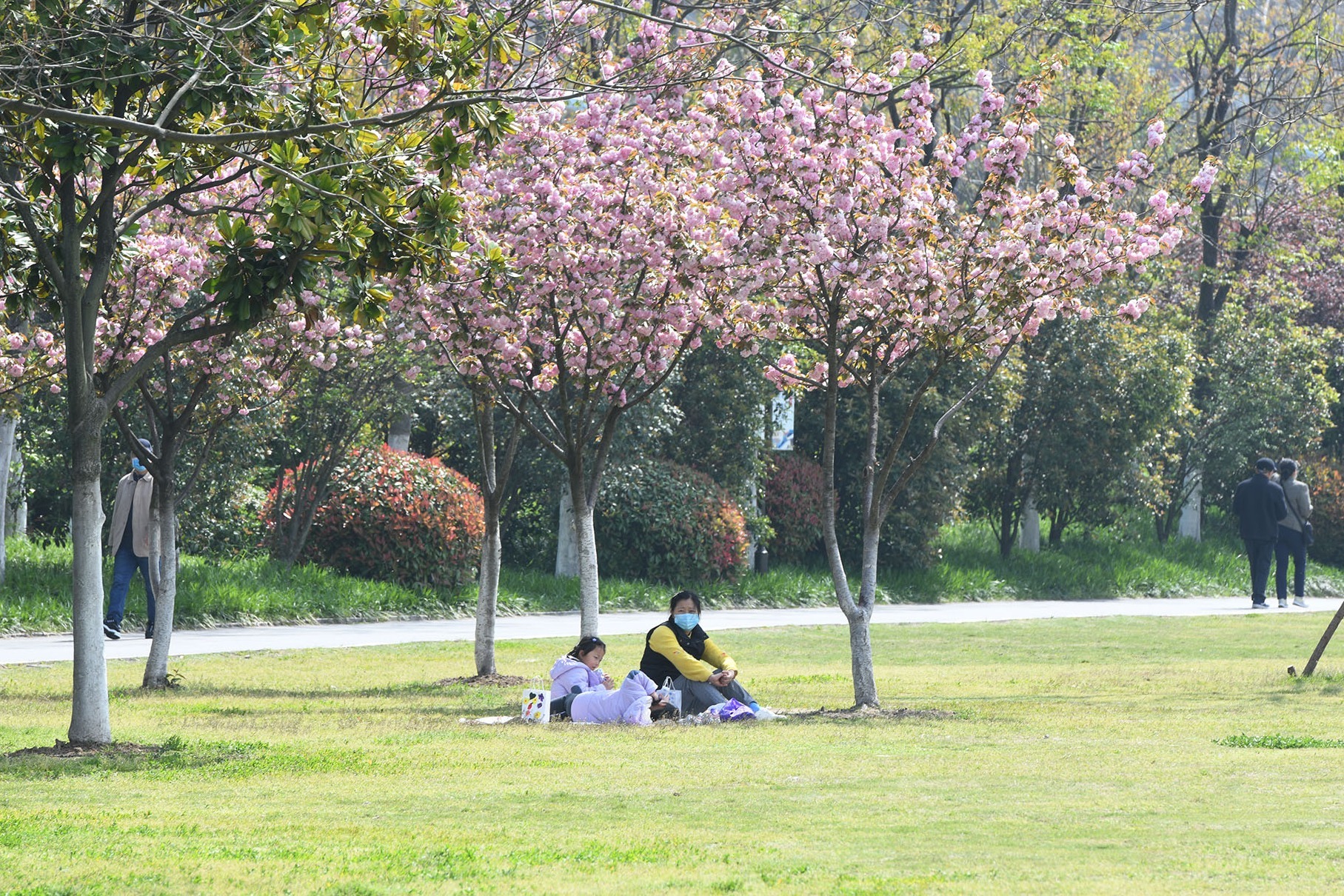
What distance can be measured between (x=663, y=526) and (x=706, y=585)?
4.19 ft

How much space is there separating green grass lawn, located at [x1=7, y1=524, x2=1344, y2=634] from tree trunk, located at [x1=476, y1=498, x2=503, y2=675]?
5.85 metres

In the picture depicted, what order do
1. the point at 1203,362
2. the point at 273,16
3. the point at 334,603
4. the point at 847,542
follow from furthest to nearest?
the point at 1203,362, the point at 847,542, the point at 334,603, the point at 273,16

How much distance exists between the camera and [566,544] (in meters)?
24.9

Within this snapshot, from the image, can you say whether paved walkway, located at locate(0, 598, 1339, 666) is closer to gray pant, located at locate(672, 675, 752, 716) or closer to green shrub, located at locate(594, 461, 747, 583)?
green shrub, located at locate(594, 461, 747, 583)

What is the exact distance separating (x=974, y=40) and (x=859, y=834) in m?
18.9

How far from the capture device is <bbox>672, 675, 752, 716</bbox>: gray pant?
12359mm

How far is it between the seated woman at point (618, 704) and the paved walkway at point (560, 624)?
19.6 ft

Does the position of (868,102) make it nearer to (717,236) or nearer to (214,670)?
(717,236)

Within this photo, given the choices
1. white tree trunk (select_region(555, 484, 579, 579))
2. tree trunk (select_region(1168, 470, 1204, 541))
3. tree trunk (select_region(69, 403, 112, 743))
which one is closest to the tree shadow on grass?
tree trunk (select_region(69, 403, 112, 743))

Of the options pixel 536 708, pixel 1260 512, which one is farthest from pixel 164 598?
pixel 1260 512

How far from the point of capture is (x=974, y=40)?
79.3ft

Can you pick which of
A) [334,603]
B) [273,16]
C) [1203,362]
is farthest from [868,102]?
[1203,362]

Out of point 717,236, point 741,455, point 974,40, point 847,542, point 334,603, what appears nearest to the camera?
point 717,236

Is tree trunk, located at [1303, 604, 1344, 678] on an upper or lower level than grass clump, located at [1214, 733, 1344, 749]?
upper
